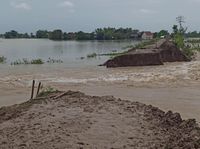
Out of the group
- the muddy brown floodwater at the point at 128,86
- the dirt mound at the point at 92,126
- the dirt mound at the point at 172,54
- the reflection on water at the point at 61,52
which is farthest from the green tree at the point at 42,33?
the dirt mound at the point at 92,126

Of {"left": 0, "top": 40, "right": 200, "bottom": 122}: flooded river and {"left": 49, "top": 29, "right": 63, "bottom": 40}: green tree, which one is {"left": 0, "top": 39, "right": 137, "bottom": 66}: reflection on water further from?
{"left": 49, "top": 29, "right": 63, "bottom": 40}: green tree

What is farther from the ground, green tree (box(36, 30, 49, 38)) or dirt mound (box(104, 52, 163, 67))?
dirt mound (box(104, 52, 163, 67))

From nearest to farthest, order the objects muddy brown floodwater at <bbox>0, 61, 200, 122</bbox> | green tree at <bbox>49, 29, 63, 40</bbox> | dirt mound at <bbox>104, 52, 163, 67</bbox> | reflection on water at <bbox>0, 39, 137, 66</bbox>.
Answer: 1. muddy brown floodwater at <bbox>0, 61, 200, 122</bbox>
2. dirt mound at <bbox>104, 52, 163, 67</bbox>
3. reflection on water at <bbox>0, 39, 137, 66</bbox>
4. green tree at <bbox>49, 29, 63, 40</bbox>

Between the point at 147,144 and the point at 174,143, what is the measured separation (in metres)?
0.50

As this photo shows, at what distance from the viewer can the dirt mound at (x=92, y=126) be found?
831 cm

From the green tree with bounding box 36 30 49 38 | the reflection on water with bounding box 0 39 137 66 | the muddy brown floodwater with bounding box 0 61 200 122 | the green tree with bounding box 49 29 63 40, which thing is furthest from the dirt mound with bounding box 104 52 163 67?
the green tree with bounding box 36 30 49 38

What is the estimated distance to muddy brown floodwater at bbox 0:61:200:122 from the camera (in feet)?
59.3

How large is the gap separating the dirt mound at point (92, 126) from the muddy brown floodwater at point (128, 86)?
3.89 meters

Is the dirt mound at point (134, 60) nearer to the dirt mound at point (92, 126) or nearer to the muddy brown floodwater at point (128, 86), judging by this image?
the muddy brown floodwater at point (128, 86)

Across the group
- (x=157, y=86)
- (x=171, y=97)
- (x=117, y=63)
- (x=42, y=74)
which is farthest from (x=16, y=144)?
(x=117, y=63)

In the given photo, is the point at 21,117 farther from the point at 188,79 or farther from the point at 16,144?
the point at 188,79

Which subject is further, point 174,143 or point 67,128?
point 67,128

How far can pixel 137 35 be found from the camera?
423 feet

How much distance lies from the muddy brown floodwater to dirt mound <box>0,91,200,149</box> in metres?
3.89
